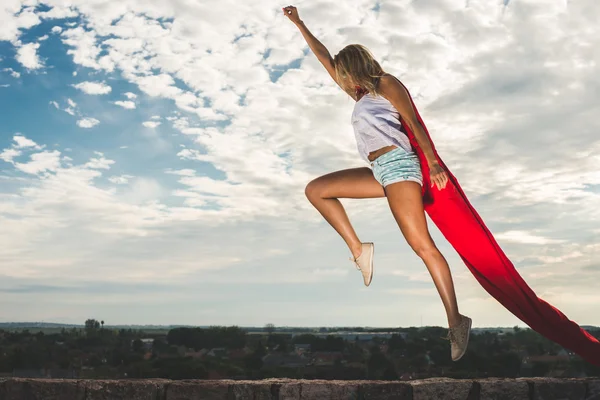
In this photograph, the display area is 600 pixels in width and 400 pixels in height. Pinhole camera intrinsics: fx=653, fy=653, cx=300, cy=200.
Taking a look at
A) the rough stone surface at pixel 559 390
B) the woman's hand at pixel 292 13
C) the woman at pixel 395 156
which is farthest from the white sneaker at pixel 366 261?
the woman's hand at pixel 292 13

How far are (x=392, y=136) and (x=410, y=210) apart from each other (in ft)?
1.44

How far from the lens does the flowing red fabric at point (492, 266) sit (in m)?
3.88

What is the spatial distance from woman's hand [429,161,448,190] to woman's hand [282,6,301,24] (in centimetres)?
156

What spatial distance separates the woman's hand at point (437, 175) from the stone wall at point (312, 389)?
1186 mm

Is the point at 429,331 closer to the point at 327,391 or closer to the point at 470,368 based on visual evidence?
the point at 470,368

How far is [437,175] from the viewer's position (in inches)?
145

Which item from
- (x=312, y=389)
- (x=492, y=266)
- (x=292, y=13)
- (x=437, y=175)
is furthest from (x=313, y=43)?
(x=312, y=389)

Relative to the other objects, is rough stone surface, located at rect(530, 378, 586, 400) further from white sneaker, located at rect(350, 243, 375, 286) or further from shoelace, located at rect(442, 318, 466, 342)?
white sneaker, located at rect(350, 243, 375, 286)

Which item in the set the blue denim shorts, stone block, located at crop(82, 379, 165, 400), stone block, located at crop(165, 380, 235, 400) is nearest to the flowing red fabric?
the blue denim shorts

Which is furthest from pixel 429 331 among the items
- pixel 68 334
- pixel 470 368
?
pixel 68 334

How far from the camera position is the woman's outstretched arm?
4273 millimetres

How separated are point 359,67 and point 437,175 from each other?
776 mm

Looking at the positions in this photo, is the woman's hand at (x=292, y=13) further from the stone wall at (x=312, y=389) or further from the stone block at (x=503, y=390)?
the stone block at (x=503, y=390)

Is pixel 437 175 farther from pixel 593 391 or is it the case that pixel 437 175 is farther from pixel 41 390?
pixel 41 390
